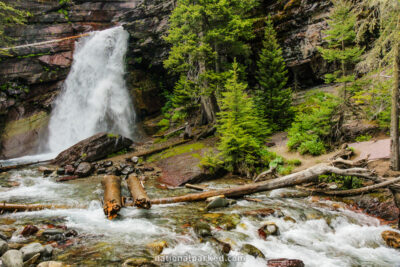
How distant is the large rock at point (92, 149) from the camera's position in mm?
15203

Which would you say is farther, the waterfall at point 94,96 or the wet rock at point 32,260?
the waterfall at point 94,96

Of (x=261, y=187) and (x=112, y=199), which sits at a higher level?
(x=112, y=199)

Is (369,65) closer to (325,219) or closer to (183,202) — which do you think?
(325,219)

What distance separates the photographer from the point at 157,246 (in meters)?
4.86

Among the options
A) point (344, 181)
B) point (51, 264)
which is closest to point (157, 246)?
point (51, 264)

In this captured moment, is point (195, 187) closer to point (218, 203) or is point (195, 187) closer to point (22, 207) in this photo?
point (218, 203)

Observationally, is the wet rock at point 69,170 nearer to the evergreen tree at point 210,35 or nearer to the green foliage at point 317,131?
the evergreen tree at point 210,35

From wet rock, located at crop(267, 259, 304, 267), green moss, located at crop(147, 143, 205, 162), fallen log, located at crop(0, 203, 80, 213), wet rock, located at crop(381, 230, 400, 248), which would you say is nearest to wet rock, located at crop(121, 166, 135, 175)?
green moss, located at crop(147, 143, 205, 162)

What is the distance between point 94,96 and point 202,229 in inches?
909

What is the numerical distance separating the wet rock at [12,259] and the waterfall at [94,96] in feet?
67.3

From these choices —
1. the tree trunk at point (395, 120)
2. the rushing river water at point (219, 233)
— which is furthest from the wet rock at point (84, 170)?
the tree trunk at point (395, 120)

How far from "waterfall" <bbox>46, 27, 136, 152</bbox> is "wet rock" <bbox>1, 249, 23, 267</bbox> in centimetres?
2052

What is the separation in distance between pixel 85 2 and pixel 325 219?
3794 cm

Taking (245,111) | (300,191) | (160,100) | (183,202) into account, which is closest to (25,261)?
(183,202)
